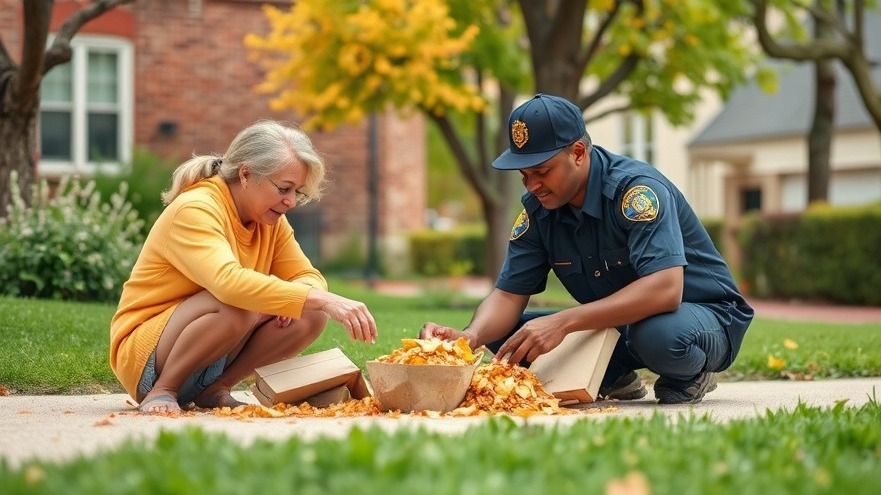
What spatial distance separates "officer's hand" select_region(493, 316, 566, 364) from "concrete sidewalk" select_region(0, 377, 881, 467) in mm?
369

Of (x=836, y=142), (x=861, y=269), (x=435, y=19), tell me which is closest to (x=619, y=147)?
(x=836, y=142)

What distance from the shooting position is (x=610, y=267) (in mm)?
6227

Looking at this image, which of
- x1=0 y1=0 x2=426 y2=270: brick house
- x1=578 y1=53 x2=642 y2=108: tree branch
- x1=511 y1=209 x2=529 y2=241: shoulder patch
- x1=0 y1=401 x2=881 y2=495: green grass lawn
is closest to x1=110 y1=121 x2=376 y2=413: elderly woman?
x1=511 y1=209 x2=529 y2=241: shoulder patch

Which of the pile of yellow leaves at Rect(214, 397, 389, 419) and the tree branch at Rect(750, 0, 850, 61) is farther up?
the tree branch at Rect(750, 0, 850, 61)

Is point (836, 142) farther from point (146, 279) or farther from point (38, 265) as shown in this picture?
point (146, 279)

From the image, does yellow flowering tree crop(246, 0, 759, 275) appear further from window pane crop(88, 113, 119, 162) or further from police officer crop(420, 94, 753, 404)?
police officer crop(420, 94, 753, 404)

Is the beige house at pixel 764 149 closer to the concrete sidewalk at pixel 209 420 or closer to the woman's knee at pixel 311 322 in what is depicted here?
the concrete sidewalk at pixel 209 420

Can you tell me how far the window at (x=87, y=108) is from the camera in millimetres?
21641

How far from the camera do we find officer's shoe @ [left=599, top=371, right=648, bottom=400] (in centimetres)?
669

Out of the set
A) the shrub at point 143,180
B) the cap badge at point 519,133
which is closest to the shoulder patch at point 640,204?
the cap badge at point 519,133

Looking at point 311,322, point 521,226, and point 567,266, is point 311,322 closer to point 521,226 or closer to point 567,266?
point 521,226

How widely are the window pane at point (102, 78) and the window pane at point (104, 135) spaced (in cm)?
29

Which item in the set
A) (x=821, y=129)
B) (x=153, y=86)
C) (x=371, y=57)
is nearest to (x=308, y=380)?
(x=371, y=57)

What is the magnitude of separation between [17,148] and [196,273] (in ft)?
22.5
